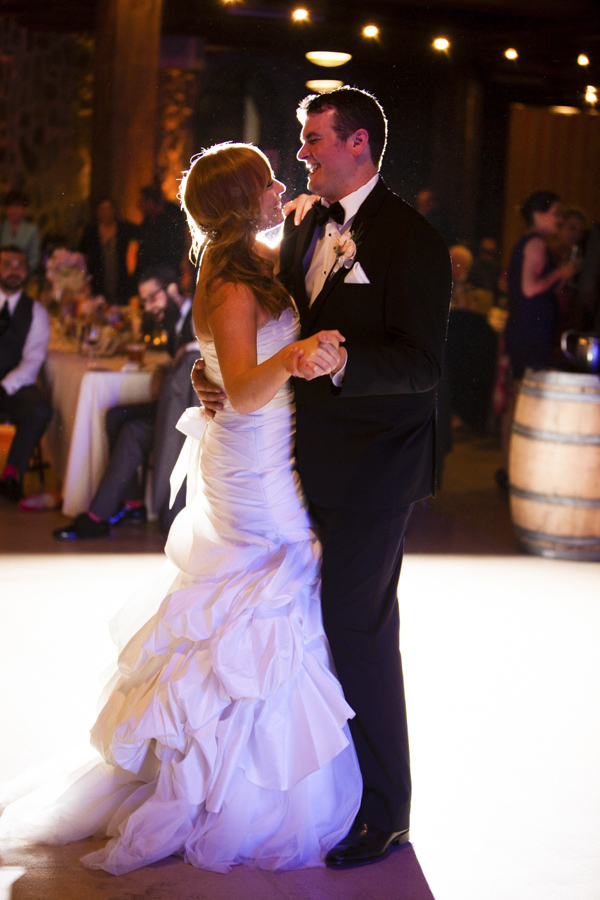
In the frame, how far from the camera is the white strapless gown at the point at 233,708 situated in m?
1.99

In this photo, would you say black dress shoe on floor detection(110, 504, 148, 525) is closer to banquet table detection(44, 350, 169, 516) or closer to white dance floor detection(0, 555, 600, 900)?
banquet table detection(44, 350, 169, 516)

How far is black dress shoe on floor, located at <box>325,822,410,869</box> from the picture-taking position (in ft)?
6.63

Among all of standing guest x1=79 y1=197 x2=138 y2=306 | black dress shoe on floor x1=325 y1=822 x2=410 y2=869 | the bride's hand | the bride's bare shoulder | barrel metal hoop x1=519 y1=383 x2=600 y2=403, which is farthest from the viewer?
standing guest x1=79 y1=197 x2=138 y2=306

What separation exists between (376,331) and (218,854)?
1.14 m

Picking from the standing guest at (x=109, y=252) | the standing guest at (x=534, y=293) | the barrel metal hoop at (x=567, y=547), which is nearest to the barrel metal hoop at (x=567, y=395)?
the barrel metal hoop at (x=567, y=547)

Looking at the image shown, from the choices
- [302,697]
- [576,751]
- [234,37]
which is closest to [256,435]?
[302,697]

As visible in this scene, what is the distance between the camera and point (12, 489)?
516cm

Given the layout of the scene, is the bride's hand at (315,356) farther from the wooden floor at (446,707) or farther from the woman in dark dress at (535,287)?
the woman in dark dress at (535,287)

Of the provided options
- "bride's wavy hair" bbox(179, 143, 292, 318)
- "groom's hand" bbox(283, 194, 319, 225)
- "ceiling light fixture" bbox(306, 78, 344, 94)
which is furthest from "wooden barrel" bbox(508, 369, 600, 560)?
"bride's wavy hair" bbox(179, 143, 292, 318)

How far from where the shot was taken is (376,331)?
1.97 meters

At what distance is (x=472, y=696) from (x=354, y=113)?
1.85 metres

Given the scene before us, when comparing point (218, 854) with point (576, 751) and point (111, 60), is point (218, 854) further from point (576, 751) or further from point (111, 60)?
point (111, 60)

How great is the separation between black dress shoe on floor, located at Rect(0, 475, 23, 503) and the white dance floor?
0.97 m

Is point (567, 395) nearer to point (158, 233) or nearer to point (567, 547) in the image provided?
point (567, 547)
